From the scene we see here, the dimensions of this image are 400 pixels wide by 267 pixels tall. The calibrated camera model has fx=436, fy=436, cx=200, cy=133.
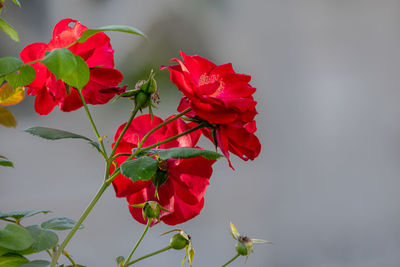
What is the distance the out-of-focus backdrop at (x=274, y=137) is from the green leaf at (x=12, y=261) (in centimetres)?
80

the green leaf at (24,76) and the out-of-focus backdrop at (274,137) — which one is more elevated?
the green leaf at (24,76)

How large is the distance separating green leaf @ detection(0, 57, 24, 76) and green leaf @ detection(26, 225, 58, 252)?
0.10 metres

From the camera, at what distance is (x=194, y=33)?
1.13 metres

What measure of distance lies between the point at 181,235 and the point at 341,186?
99 centimetres

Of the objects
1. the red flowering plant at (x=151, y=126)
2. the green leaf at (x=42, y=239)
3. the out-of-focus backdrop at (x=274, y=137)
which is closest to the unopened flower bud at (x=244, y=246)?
the red flowering plant at (x=151, y=126)

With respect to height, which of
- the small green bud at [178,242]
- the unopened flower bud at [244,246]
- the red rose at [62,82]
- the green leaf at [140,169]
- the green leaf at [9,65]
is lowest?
the unopened flower bud at [244,246]

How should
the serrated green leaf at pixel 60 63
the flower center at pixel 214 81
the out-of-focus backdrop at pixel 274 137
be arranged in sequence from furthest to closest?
the out-of-focus backdrop at pixel 274 137 → the flower center at pixel 214 81 → the serrated green leaf at pixel 60 63

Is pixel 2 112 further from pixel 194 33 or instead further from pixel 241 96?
pixel 194 33

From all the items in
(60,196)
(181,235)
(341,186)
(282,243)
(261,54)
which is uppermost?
(181,235)

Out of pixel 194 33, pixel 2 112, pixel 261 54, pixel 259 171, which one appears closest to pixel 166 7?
pixel 194 33

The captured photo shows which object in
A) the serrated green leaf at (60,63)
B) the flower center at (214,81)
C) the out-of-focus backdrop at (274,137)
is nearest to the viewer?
the serrated green leaf at (60,63)

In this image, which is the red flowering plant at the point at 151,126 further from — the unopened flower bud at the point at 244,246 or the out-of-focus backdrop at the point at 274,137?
the out-of-focus backdrop at the point at 274,137

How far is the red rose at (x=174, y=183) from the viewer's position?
0.31 metres

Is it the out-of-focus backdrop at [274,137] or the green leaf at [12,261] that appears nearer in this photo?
the green leaf at [12,261]
